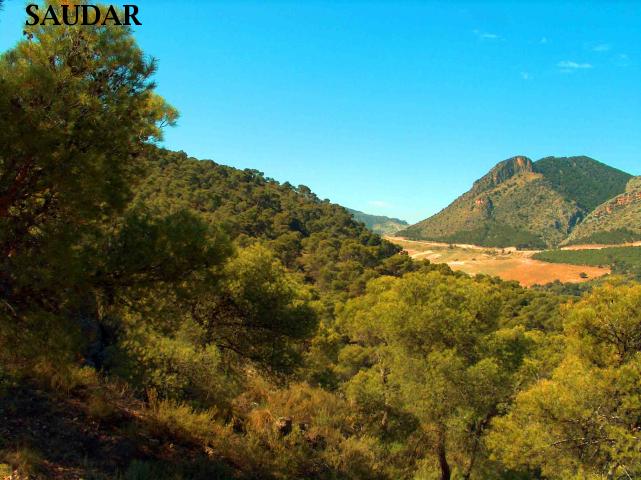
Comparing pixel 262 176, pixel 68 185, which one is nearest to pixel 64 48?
pixel 68 185

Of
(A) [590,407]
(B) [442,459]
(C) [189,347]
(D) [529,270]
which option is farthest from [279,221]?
(D) [529,270]

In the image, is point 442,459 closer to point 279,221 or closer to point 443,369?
point 443,369

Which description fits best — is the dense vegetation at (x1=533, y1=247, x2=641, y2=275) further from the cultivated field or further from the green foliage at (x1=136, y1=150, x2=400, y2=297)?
the green foliage at (x1=136, y1=150, x2=400, y2=297)

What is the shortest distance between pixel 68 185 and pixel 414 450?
1590 cm

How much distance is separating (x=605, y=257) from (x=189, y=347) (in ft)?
679

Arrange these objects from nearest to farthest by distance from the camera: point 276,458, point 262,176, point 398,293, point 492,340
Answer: point 276,458 → point 492,340 → point 398,293 → point 262,176

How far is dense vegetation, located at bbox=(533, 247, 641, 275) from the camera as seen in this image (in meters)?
152

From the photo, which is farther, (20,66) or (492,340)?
(492,340)

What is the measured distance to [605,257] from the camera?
173 metres

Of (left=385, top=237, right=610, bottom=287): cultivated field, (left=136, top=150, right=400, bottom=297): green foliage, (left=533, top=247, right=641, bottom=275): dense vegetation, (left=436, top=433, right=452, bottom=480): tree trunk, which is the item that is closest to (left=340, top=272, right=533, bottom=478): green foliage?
(left=436, top=433, right=452, bottom=480): tree trunk

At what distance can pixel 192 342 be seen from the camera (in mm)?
10938

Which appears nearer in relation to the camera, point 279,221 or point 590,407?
point 590,407

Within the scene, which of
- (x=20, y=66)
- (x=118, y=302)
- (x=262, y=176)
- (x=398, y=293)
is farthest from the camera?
(x=262, y=176)

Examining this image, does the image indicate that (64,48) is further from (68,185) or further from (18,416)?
(18,416)
